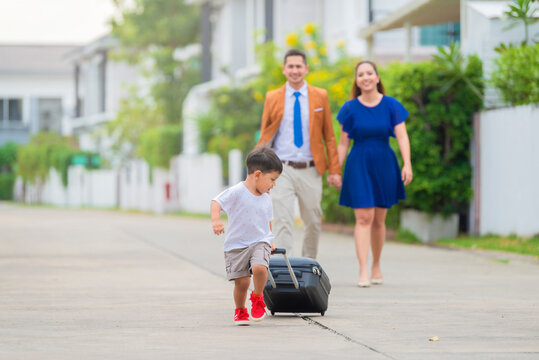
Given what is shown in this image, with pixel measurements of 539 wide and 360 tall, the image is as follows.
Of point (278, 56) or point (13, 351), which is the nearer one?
point (13, 351)

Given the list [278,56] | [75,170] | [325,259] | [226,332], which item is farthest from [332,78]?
[75,170]

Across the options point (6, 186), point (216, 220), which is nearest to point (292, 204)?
point (216, 220)

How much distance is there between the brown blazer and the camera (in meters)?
9.14

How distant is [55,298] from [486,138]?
26.1 feet

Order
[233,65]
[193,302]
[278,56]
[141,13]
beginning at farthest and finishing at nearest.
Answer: [141,13] → [233,65] → [278,56] → [193,302]

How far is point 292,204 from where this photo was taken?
9250 mm

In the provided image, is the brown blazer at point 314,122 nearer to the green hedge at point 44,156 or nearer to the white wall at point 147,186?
the white wall at point 147,186

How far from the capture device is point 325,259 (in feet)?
42.3

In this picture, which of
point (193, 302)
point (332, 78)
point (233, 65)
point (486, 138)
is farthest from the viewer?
point (233, 65)

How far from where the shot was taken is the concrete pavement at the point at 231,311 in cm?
605

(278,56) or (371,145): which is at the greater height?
(278,56)

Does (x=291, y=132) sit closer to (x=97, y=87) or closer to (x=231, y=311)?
(x=231, y=311)

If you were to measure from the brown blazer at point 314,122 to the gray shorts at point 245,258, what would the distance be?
2.09m

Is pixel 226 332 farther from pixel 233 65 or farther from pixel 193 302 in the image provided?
pixel 233 65
